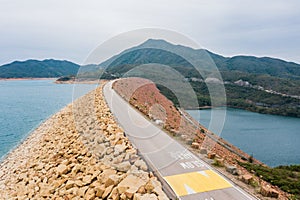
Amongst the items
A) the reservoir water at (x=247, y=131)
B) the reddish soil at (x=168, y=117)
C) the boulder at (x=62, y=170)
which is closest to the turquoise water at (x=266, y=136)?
the reservoir water at (x=247, y=131)

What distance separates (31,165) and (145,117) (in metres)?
6.69

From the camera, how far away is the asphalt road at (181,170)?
250 inches

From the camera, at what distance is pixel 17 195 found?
9438 millimetres

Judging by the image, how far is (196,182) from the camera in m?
6.87

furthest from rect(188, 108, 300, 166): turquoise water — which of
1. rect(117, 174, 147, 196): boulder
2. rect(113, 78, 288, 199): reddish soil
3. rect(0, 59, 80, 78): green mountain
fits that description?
rect(0, 59, 80, 78): green mountain

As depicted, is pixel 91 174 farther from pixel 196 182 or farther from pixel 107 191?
pixel 196 182

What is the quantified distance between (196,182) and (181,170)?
0.85m

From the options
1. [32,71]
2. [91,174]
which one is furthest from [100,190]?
[32,71]

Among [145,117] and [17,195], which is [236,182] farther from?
[145,117]

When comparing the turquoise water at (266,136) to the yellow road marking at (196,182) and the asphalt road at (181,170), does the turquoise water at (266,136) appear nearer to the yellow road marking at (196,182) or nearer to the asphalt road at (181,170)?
the asphalt road at (181,170)

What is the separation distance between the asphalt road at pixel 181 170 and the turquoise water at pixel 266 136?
64.3ft

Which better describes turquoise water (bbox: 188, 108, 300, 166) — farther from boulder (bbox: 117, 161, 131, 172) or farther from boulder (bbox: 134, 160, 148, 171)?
boulder (bbox: 117, 161, 131, 172)

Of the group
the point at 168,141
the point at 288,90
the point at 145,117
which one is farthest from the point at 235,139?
the point at 288,90

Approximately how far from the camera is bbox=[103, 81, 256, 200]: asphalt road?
634 cm
